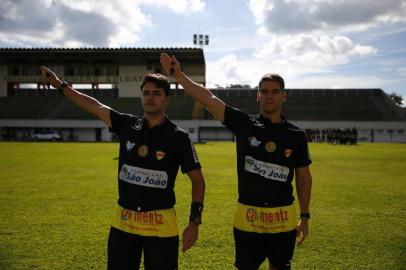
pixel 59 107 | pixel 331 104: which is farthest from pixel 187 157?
pixel 331 104

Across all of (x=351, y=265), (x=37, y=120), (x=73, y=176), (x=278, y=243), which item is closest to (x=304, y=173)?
(x=278, y=243)

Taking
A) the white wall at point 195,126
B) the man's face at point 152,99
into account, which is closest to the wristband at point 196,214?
the man's face at point 152,99

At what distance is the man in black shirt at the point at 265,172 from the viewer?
3.36 m

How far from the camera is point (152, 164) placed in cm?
332

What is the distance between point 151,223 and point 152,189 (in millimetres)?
278

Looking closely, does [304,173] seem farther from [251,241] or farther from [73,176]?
Result: [73,176]

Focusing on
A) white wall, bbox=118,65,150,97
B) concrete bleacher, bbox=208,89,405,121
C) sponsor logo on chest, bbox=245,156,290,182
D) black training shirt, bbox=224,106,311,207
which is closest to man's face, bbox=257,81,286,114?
black training shirt, bbox=224,106,311,207

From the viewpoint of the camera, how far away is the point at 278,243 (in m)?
3.38

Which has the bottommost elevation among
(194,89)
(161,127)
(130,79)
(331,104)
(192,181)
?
(192,181)

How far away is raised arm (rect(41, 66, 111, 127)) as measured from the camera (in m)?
3.77

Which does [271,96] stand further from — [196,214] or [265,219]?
[196,214]

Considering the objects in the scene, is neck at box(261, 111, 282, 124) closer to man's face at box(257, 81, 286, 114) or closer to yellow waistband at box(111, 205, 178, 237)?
man's face at box(257, 81, 286, 114)

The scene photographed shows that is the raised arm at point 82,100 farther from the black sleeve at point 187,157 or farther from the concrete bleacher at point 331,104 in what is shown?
the concrete bleacher at point 331,104

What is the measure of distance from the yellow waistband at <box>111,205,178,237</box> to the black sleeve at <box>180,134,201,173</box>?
1.30ft
